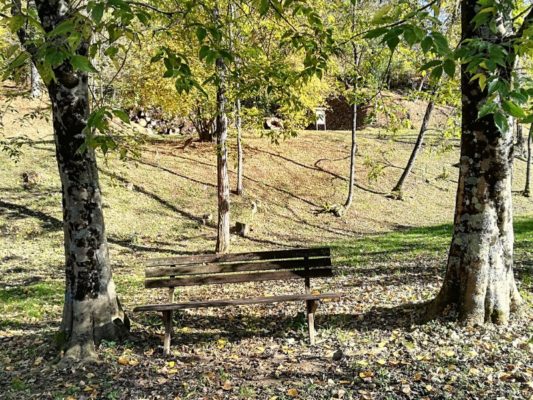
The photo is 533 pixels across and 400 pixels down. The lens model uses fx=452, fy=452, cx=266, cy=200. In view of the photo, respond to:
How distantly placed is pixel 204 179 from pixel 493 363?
51.9 feet

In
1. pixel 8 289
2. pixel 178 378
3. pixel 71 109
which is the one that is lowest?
pixel 8 289

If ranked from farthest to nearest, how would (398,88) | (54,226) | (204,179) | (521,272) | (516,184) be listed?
(398,88) < (516,184) < (204,179) < (54,226) < (521,272)

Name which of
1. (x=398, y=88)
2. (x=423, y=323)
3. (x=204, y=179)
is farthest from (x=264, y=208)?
(x=398, y=88)

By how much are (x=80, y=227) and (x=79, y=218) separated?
0.30 feet

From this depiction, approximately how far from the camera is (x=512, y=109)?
1.91 m

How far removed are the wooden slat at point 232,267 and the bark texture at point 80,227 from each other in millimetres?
1268

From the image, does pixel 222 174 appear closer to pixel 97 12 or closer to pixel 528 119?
pixel 97 12

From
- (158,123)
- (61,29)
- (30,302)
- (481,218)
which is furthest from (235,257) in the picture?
(158,123)

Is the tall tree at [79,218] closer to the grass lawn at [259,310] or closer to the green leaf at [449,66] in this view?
the grass lawn at [259,310]

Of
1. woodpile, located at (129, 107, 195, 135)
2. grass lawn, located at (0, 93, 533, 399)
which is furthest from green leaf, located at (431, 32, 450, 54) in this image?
woodpile, located at (129, 107, 195, 135)

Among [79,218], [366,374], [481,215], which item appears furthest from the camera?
[79,218]

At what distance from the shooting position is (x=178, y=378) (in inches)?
166

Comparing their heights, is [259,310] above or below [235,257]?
below

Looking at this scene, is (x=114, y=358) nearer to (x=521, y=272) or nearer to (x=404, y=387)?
(x=404, y=387)
